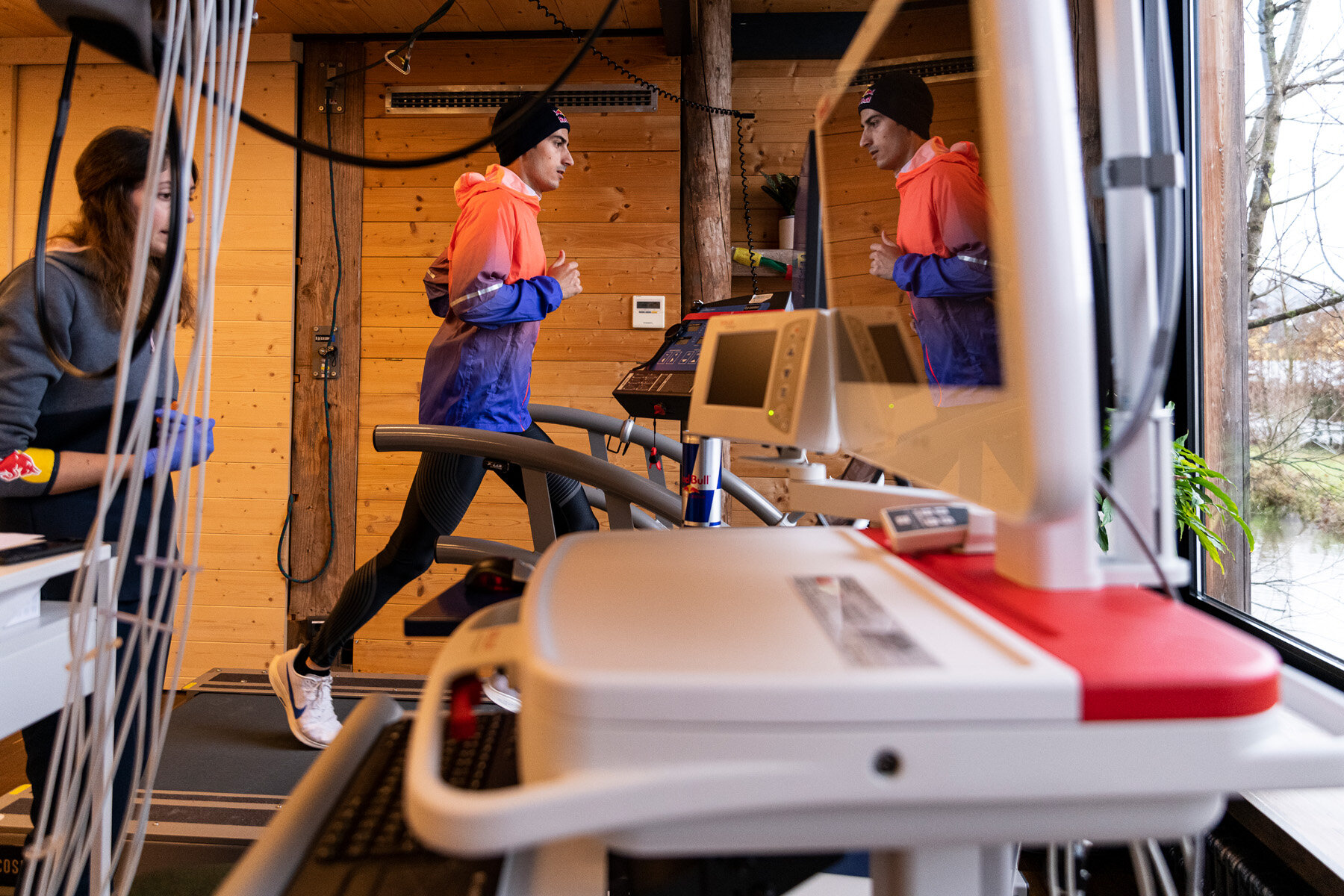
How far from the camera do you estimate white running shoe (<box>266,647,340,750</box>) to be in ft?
7.73

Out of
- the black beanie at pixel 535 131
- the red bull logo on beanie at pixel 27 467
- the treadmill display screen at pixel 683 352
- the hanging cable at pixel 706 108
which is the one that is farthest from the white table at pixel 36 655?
the hanging cable at pixel 706 108

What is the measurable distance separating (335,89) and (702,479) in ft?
9.96

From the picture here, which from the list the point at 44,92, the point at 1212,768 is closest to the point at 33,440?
the point at 1212,768

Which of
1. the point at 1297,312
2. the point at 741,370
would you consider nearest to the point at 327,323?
the point at 741,370

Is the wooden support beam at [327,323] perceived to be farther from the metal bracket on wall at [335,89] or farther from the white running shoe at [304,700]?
the white running shoe at [304,700]

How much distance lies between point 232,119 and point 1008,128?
2.17 ft

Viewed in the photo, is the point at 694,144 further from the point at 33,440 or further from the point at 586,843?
the point at 586,843

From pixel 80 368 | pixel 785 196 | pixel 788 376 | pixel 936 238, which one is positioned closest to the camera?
pixel 936 238

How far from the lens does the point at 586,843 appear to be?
50 cm

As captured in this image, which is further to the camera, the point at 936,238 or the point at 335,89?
the point at 335,89

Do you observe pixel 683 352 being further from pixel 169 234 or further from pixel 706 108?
pixel 706 108

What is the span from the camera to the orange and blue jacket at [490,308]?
2270 millimetres

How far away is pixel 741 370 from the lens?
3.94ft

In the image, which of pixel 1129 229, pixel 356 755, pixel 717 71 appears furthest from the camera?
pixel 717 71
